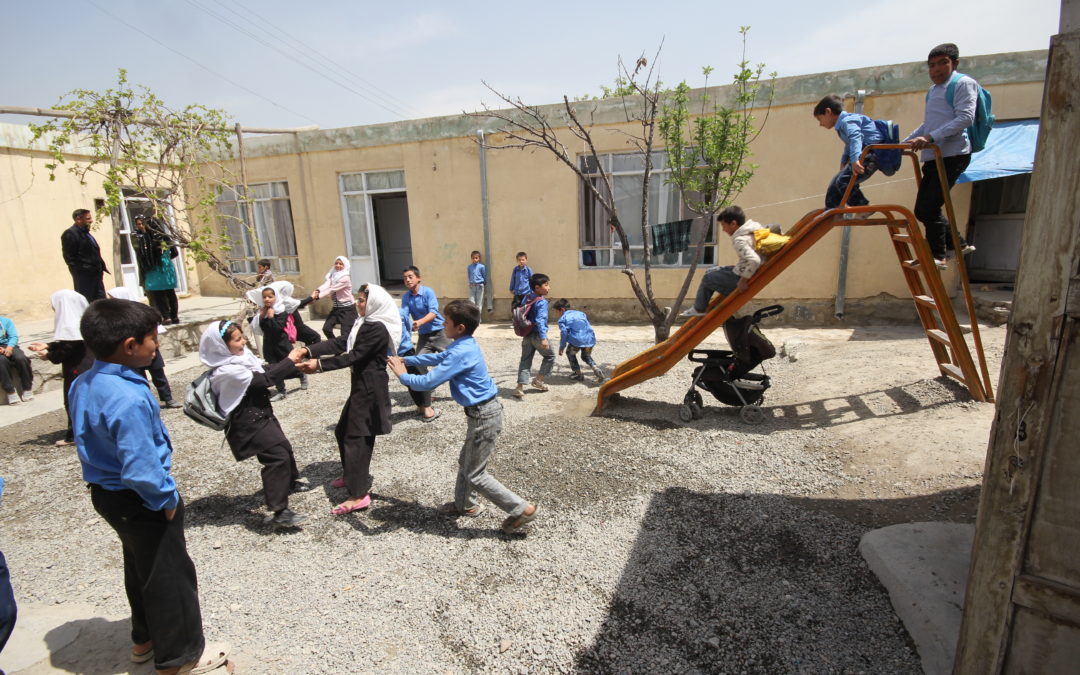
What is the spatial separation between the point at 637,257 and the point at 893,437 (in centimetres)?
662

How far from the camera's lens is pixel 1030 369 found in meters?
1.72

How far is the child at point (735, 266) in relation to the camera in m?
4.70

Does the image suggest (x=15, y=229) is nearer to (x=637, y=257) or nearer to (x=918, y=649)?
(x=637, y=257)

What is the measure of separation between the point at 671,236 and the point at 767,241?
190 inches

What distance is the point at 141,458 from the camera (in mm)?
2156

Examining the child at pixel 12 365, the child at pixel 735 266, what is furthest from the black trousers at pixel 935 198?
the child at pixel 12 365

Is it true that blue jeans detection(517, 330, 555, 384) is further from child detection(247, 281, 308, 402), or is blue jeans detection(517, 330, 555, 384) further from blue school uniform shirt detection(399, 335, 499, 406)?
blue school uniform shirt detection(399, 335, 499, 406)

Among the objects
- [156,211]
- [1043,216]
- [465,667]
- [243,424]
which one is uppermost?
[156,211]

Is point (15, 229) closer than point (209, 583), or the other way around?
point (209, 583)

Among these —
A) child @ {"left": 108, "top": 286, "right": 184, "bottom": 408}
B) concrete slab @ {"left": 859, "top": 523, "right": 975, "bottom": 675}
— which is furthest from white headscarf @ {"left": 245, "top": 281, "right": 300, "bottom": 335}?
concrete slab @ {"left": 859, "top": 523, "right": 975, "bottom": 675}

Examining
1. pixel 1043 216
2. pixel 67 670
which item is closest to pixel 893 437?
pixel 1043 216

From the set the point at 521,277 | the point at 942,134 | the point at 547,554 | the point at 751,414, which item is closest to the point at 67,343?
the point at 547,554

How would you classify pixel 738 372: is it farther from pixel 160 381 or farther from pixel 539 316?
pixel 160 381

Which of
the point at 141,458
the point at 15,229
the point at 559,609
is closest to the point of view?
the point at 141,458
